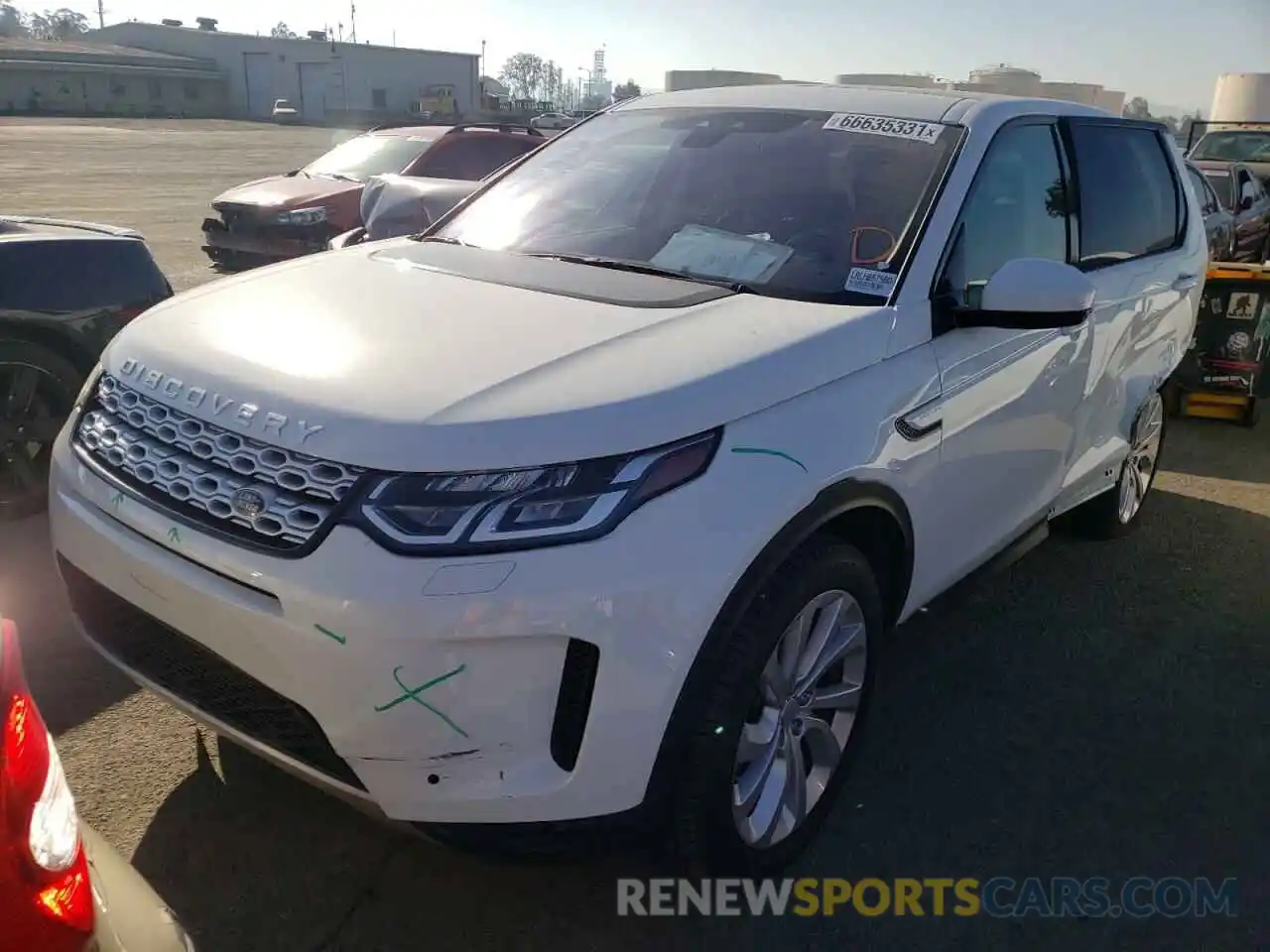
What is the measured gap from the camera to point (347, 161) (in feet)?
36.6

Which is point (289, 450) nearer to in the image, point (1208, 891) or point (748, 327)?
point (748, 327)

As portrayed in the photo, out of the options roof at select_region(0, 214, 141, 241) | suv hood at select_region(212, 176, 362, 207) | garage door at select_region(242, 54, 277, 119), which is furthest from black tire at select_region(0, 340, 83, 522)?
garage door at select_region(242, 54, 277, 119)

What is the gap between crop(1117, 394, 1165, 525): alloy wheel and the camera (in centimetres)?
473

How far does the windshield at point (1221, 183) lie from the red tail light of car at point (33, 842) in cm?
1319

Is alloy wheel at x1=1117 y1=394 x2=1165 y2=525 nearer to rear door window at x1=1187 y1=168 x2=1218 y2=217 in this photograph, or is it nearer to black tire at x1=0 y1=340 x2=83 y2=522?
black tire at x1=0 y1=340 x2=83 y2=522

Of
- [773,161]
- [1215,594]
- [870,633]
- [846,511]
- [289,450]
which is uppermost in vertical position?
[773,161]

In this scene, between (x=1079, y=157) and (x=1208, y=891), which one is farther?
(x=1079, y=157)

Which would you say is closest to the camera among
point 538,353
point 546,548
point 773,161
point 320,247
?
point 546,548

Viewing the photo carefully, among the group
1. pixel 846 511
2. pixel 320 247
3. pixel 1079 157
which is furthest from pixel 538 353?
pixel 320 247

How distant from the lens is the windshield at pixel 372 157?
10.5 metres

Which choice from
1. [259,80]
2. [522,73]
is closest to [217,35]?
[259,80]

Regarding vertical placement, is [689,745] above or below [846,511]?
below

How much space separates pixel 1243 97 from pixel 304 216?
90.9ft

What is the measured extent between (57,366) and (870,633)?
3616mm
